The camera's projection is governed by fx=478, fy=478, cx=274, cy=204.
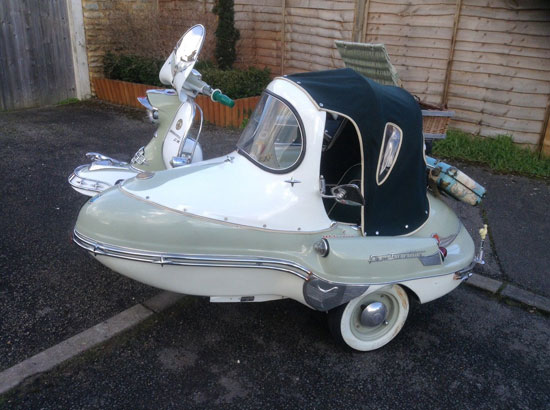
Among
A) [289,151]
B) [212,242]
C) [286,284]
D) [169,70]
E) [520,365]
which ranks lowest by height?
[520,365]

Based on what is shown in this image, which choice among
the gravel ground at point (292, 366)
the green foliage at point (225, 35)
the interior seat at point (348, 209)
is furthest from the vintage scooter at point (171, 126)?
the green foliage at point (225, 35)

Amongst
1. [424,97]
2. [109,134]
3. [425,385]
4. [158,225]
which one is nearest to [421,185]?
[425,385]

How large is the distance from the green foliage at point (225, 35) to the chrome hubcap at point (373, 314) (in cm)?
660

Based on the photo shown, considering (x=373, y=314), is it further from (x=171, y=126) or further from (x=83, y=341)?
(x=171, y=126)

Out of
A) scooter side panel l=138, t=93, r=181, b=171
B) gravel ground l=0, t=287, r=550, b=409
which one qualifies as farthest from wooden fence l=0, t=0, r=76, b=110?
gravel ground l=0, t=287, r=550, b=409

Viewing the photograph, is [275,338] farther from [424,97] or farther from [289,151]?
[424,97]

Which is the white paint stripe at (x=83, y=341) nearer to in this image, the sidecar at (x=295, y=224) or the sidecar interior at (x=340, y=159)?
the sidecar at (x=295, y=224)

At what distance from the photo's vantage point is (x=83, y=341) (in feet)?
9.48

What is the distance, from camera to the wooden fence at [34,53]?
7.83 m

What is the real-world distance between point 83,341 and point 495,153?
5.65 m

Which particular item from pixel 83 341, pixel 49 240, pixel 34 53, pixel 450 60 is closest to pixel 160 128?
pixel 49 240

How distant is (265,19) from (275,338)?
7072 millimetres

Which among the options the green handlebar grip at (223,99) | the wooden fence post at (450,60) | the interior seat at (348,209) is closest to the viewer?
the interior seat at (348,209)

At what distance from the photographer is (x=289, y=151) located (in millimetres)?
2811
